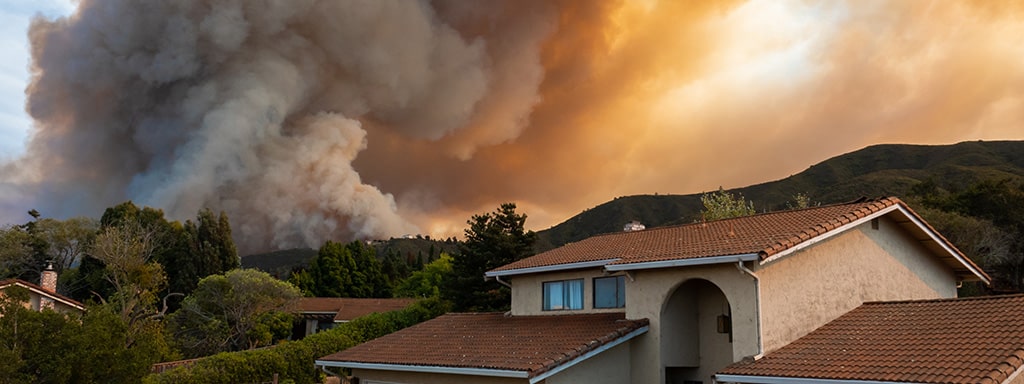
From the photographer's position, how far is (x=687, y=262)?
1694 centimetres

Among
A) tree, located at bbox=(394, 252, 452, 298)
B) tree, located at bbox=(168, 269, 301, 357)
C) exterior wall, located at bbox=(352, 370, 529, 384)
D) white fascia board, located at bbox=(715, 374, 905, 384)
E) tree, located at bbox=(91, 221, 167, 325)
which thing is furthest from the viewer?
tree, located at bbox=(394, 252, 452, 298)

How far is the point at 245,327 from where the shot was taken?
4603cm

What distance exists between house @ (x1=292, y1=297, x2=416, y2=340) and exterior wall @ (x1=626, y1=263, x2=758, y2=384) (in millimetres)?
38975

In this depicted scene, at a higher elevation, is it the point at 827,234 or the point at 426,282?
the point at 426,282

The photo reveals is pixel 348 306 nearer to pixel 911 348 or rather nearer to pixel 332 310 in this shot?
pixel 332 310

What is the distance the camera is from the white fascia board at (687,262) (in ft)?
51.3

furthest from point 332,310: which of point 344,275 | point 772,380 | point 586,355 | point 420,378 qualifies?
point 772,380

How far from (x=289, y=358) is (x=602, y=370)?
725 inches

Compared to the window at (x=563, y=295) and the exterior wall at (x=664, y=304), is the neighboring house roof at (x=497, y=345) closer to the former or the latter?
the exterior wall at (x=664, y=304)

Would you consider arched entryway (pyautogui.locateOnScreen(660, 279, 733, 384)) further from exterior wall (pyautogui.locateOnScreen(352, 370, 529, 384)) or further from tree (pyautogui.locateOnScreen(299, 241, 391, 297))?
tree (pyautogui.locateOnScreen(299, 241, 391, 297))

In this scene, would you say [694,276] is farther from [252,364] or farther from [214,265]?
[214,265]

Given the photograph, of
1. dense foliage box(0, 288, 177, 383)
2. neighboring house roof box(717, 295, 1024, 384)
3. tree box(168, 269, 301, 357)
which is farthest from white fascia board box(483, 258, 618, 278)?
tree box(168, 269, 301, 357)

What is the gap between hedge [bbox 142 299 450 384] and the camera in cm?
2877

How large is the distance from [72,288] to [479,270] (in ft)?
151
